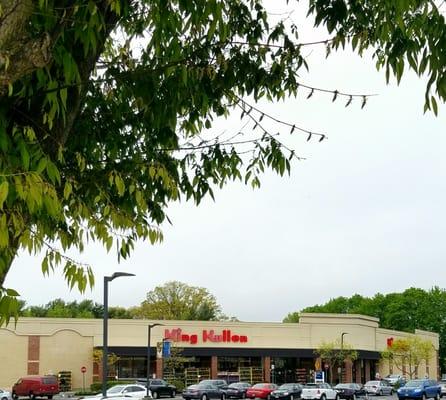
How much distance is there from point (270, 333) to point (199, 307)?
23119 mm

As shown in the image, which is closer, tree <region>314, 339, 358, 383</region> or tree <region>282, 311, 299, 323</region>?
tree <region>314, 339, 358, 383</region>

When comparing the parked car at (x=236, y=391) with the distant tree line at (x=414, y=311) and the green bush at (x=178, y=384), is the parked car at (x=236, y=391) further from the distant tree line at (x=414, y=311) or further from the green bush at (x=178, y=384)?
the distant tree line at (x=414, y=311)

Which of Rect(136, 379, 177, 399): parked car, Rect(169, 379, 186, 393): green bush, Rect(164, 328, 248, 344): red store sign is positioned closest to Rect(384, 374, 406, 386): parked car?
Rect(164, 328, 248, 344): red store sign

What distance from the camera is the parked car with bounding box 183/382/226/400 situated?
51375 millimetres

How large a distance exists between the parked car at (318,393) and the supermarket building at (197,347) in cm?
1440

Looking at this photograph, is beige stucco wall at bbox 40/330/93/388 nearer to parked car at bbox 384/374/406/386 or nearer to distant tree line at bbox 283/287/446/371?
parked car at bbox 384/374/406/386

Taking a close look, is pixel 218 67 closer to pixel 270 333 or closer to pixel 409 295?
pixel 270 333

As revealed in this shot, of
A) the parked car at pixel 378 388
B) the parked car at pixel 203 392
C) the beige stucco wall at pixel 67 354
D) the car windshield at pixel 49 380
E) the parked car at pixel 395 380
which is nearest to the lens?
the parked car at pixel 203 392

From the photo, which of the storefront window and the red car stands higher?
the storefront window

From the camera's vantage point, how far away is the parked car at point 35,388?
52719 millimetres

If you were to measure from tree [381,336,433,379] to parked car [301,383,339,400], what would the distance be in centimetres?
2625

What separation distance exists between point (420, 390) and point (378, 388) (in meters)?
13.8

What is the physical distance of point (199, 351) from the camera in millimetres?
67688

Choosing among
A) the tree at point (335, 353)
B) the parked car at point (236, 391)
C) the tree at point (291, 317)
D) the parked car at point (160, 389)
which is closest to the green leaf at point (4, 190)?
the parked car at point (160, 389)
